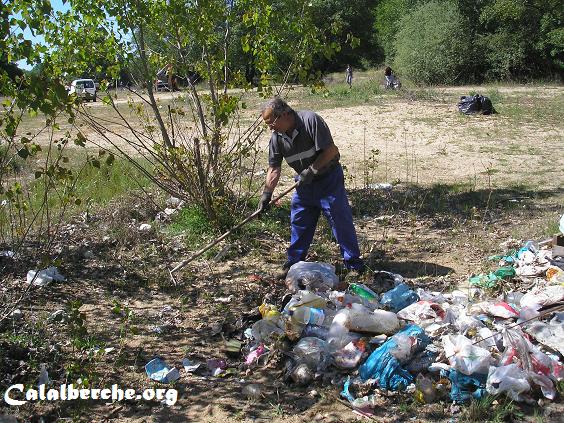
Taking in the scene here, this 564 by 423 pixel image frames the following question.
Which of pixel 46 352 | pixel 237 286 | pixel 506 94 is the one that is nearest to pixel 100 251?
pixel 237 286

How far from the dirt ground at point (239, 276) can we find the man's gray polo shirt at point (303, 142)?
0.96 m

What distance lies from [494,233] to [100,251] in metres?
3.70

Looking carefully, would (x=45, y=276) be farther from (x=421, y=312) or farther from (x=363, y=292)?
(x=421, y=312)

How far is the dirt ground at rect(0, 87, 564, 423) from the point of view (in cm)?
296

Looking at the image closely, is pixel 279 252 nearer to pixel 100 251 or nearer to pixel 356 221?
pixel 356 221

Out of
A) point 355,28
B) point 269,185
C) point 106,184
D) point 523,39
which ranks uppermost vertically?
point 355,28

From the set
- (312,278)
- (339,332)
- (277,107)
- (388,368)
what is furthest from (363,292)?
(277,107)

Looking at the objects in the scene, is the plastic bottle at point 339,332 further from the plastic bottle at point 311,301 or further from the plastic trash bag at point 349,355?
the plastic bottle at point 311,301

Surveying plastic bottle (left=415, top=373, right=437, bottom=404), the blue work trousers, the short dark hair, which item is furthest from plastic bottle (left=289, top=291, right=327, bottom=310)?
the short dark hair

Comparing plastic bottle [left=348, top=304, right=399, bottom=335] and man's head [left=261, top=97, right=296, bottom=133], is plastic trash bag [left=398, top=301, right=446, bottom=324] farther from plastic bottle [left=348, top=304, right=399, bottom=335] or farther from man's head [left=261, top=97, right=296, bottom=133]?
man's head [left=261, top=97, right=296, bottom=133]

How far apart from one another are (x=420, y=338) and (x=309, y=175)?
153cm

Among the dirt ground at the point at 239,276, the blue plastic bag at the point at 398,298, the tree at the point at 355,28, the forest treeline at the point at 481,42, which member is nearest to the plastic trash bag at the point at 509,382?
the dirt ground at the point at 239,276

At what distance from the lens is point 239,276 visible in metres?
4.68

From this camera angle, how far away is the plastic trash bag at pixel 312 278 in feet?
13.4
